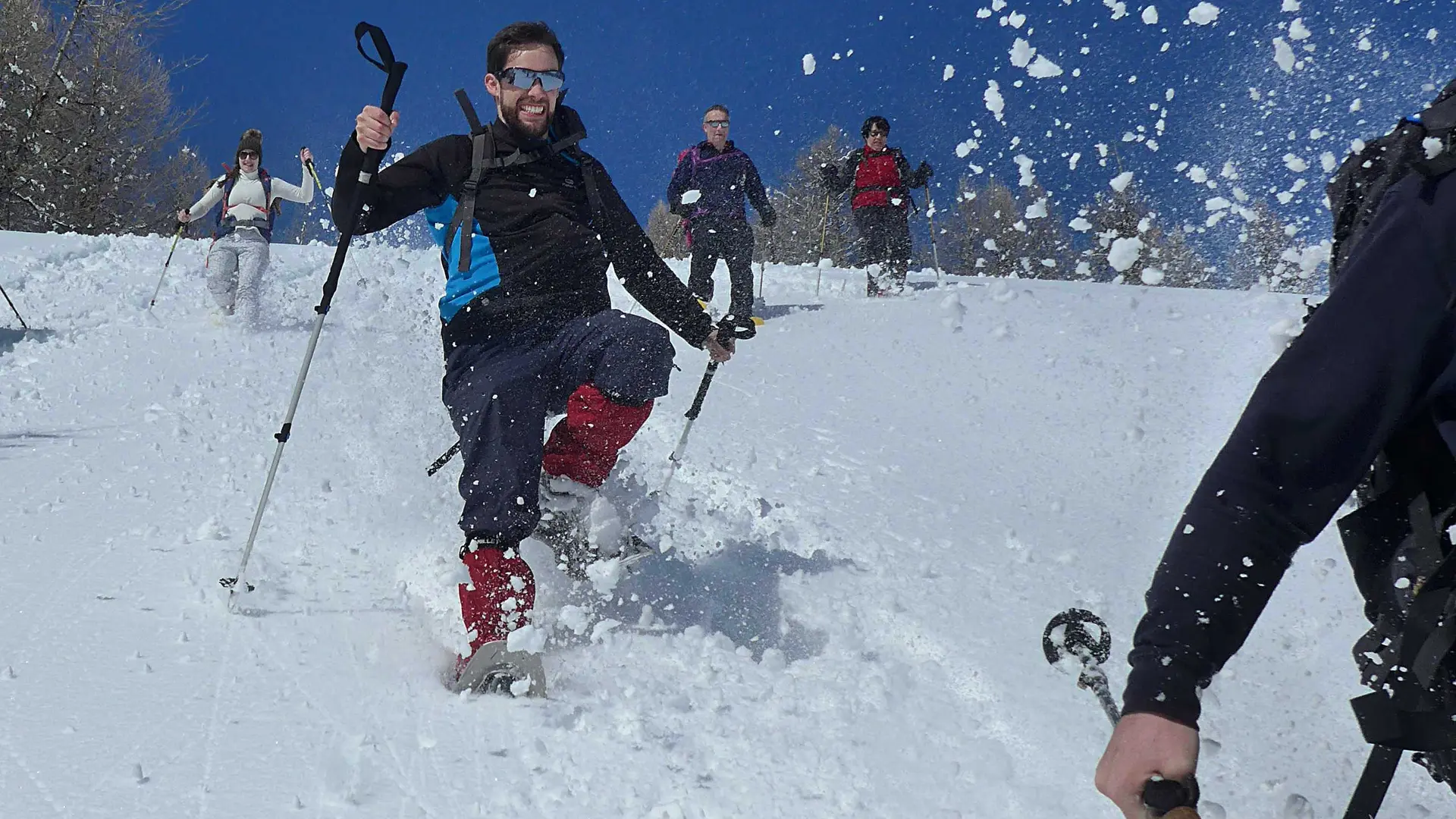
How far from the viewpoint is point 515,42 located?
12.2 ft

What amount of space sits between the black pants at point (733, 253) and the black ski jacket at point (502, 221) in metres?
6.80

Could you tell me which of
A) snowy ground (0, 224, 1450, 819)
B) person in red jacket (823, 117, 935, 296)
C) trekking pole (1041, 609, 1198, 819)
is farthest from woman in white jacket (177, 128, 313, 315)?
trekking pole (1041, 609, 1198, 819)

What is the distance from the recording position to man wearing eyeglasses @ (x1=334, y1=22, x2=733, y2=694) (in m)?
3.34

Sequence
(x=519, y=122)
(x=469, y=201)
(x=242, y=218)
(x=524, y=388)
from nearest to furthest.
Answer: (x=524, y=388) → (x=469, y=201) → (x=519, y=122) → (x=242, y=218)

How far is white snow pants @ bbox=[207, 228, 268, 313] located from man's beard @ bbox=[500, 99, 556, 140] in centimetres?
758

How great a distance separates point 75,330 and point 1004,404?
8.09 metres

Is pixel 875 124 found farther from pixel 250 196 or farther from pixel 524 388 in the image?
pixel 524 388

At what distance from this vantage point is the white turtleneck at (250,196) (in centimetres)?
1055

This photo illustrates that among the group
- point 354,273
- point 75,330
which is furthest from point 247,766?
point 354,273

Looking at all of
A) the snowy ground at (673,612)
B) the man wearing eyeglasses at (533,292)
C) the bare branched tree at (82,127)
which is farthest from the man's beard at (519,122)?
the bare branched tree at (82,127)

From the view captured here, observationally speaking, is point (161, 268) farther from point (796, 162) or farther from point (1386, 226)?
point (796, 162)

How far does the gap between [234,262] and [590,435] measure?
8.32 metres

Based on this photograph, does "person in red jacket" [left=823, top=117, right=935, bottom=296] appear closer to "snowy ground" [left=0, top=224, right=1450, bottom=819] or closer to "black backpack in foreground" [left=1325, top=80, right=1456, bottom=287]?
"snowy ground" [left=0, top=224, right=1450, bottom=819]

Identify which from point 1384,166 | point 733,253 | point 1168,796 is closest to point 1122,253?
point 1384,166
